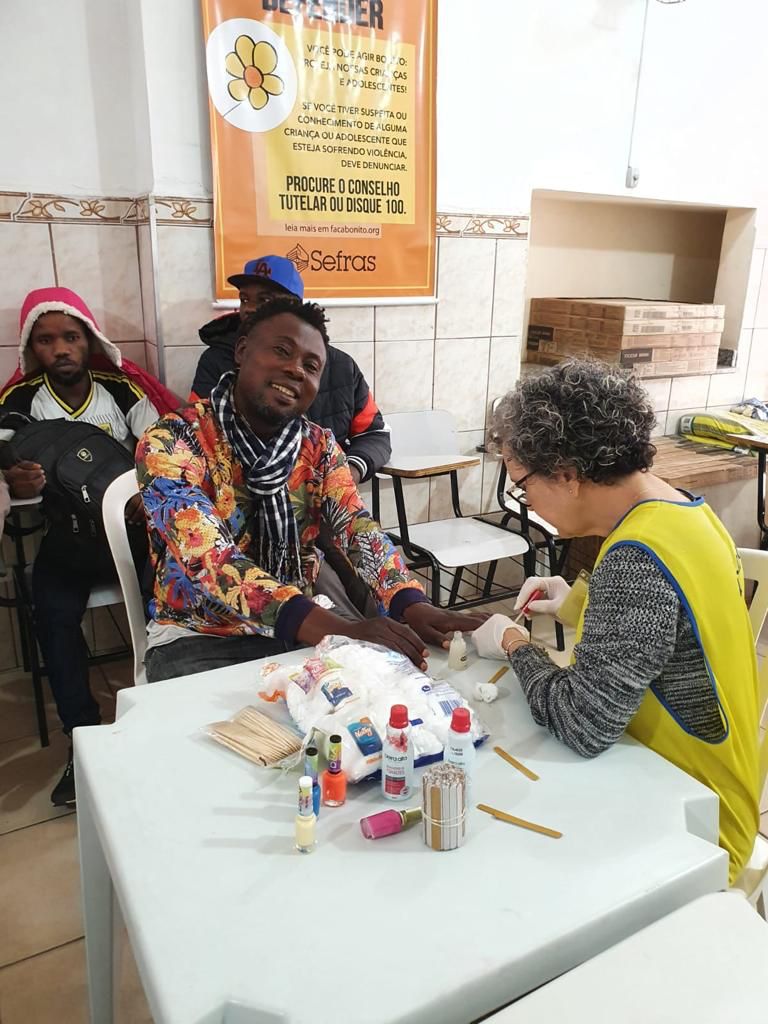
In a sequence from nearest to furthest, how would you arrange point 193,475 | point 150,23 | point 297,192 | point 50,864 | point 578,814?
point 578,814 → point 193,475 → point 50,864 → point 150,23 → point 297,192

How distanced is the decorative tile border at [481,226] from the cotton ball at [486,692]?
2340 millimetres

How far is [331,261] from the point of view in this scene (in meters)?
2.94

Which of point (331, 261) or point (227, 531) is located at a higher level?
point (331, 261)

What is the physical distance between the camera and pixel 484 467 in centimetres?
358

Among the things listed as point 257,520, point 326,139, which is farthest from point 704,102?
point 257,520

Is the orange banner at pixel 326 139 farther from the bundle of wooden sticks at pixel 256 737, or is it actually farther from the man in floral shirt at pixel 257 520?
the bundle of wooden sticks at pixel 256 737

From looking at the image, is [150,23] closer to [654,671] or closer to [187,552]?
[187,552]

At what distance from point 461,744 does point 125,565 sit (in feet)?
3.63

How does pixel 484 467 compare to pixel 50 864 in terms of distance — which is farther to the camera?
pixel 484 467

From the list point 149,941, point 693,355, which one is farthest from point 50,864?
point 693,355

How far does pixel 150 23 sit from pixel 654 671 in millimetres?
2530

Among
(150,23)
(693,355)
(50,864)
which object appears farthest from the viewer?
(693,355)

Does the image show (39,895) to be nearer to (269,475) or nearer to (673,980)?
(269,475)

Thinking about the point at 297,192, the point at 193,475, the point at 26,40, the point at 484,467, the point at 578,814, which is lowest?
the point at 484,467
